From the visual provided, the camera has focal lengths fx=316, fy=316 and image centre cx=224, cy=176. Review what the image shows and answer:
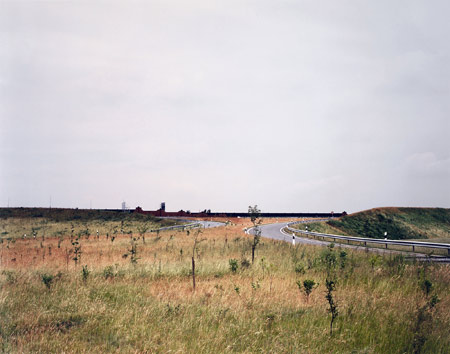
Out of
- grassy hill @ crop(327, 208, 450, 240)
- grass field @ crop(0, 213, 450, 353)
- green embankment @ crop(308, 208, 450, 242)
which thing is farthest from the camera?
grassy hill @ crop(327, 208, 450, 240)

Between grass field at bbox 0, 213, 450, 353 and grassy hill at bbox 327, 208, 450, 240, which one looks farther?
grassy hill at bbox 327, 208, 450, 240

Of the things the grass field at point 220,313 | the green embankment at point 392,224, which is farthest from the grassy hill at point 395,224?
the grass field at point 220,313

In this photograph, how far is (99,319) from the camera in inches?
278

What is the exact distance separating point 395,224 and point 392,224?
1.61 feet

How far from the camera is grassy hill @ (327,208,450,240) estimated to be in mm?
53688

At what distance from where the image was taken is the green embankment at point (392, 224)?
2089 inches

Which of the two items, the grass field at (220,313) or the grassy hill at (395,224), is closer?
the grass field at (220,313)

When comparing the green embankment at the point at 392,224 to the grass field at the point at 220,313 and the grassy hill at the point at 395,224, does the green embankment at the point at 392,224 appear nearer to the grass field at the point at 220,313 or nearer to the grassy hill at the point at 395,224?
the grassy hill at the point at 395,224

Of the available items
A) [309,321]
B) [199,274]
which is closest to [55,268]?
[199,274]

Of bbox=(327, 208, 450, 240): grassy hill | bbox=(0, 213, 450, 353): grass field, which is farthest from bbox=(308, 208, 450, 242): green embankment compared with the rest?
bbox=(0, 213, 450, 353): grass field

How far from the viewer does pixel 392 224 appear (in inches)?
2275

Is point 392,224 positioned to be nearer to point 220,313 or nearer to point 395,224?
point 395,224

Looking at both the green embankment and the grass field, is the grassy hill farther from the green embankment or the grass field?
the grass field

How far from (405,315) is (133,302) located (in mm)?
6624
